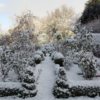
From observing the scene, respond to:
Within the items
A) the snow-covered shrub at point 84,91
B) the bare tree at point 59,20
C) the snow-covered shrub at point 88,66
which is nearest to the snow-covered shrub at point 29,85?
the snow-covered shrub at point 84,91

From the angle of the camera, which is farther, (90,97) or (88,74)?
(88,74)

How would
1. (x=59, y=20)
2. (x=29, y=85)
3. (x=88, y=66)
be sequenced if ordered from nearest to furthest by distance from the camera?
(x=29, y=85), (x=88, y=66), (x=59, y=20)

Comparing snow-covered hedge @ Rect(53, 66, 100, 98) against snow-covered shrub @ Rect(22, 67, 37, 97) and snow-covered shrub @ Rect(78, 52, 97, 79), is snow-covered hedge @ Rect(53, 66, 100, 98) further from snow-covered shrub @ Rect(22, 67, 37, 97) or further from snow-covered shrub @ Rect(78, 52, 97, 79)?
snow-covered shrub @ Rect(78, 52, 97, 79)

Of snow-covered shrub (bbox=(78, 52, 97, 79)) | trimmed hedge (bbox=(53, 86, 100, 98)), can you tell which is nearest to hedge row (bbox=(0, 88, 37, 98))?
trimmed hedge (bbox=(53, 86, 100, 98))

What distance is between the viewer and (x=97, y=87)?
3.34 m

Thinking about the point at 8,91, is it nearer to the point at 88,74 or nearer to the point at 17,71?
the point at 17,71

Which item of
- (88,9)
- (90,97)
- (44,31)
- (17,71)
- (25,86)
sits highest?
(88,9)

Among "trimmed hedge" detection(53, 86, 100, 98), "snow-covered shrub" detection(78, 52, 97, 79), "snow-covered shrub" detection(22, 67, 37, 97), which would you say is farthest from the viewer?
"snow-covered shrub" detection(78, 52, 97, 79)

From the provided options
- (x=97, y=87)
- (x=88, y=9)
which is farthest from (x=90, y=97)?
(x=88, y=9)

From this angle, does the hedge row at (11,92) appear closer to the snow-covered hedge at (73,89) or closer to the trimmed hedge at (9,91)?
the trimmed hedge at (9,91)

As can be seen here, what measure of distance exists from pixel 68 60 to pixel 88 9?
58.7 ft

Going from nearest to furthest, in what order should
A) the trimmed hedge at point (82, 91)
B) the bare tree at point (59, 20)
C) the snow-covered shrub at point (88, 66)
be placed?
the trimmed hedge at point (82, 91)
the snow-covered shrub at point (88, 66)
the bare tree at point (59, 20)

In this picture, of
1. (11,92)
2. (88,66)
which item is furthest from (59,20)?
(11,92)

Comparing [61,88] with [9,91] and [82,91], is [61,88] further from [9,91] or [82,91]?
[9,91]
